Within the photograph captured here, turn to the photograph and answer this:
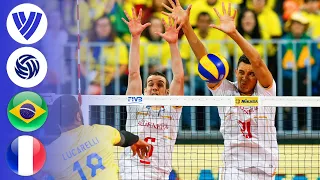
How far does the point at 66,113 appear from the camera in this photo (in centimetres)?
573

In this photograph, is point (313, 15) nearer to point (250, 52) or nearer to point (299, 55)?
point (299, 55)

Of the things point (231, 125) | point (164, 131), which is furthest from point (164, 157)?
point (231, 125)

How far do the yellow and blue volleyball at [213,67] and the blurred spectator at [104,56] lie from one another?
375cm

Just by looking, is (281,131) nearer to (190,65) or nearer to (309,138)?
(309,138)

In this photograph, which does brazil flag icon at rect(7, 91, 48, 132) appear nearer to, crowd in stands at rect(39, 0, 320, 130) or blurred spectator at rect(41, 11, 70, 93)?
blurred spectator at rect(41, 11, 70, 93)

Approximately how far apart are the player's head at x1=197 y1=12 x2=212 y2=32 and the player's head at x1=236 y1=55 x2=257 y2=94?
134 inches

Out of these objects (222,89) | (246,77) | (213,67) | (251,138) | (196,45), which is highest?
(196,45)

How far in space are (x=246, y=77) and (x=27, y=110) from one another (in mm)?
3213

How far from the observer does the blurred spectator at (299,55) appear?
36.3 ft

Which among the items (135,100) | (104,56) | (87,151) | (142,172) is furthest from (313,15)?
(87,151)

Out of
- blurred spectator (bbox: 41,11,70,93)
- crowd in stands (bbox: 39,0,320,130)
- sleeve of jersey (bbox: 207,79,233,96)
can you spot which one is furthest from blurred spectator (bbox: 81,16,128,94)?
blurred spectator (bbox: 41,11,70,93)

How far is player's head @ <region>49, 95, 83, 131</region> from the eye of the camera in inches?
197

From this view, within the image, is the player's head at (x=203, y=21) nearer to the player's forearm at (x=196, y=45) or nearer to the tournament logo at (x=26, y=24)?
the player's forearm at (x=196, y=45)

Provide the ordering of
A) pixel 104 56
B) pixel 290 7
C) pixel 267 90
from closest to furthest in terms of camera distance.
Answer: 1. pixel 267 90
2. pixel 104 56
3. pixel 290 7
